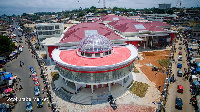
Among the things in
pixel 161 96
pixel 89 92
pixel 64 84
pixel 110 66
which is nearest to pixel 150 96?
pixel 161 96

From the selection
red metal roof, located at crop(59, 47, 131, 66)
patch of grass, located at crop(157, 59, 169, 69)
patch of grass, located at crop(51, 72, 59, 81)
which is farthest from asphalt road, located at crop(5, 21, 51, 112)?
patch of grass, located at crop(157, 59, 169, 69)

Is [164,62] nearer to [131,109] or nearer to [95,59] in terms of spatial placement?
[131,109]

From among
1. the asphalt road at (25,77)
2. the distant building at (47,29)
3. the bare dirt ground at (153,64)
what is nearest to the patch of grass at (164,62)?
the bare dirt ground at (153,64)

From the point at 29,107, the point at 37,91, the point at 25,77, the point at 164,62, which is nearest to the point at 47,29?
the point at 25,77

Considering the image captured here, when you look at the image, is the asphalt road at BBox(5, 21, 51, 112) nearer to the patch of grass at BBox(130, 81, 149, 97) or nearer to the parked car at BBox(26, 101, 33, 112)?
the parked car at BBox(26, 101, 33, 112)

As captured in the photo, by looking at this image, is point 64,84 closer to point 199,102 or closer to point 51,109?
point 51,109

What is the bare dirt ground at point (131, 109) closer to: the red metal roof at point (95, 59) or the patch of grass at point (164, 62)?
the red metal roof at point (95, 59)
